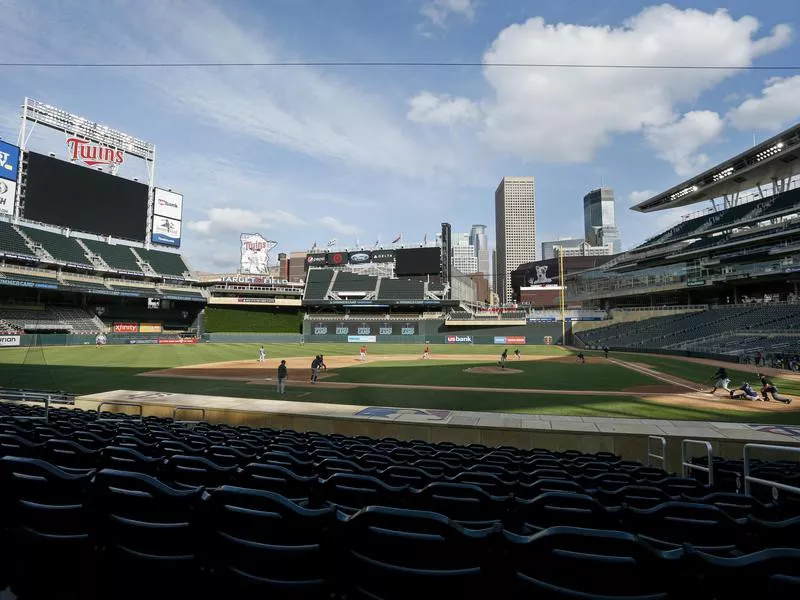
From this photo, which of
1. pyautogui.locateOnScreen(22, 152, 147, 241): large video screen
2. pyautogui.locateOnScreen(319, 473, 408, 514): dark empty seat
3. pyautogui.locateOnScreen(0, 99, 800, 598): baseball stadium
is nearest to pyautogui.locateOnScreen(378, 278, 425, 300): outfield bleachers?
pyautogui.locateOnScreen(0, 99, 800, 598): baseball stadium

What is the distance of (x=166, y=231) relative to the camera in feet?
232

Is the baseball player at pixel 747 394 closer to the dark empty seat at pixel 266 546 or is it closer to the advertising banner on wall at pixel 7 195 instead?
the dark empty seat at pixel 266 546

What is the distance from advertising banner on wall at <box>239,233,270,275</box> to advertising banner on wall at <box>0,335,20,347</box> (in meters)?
50.1

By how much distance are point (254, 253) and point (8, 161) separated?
151 feet

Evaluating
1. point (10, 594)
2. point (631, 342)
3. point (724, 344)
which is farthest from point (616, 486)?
point (631, 342)

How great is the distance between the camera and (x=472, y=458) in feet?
20.3

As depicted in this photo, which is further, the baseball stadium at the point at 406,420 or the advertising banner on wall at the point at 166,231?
the advertising banner on wall at the point at 166,231

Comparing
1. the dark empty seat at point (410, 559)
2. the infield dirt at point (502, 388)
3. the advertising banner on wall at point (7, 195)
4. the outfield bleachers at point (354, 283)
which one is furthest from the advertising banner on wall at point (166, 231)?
the dark empty seat at point (410, 559)

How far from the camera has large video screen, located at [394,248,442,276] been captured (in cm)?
9375

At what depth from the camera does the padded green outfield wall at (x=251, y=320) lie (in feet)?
256

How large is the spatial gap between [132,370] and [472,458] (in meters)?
29.2

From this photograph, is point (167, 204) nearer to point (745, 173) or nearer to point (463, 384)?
point (463, 384)

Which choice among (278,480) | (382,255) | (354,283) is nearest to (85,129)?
(354,283)

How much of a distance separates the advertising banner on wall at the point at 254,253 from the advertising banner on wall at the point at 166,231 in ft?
70.2
